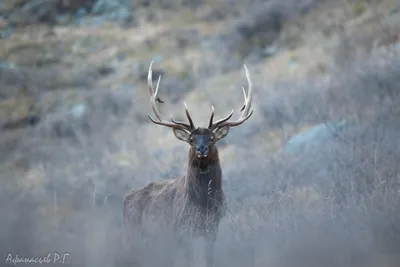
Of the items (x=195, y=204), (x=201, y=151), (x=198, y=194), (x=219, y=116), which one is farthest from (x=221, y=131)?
(x=219, y=116)

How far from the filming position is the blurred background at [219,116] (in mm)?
8406

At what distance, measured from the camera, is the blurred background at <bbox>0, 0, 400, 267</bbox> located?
8.41m

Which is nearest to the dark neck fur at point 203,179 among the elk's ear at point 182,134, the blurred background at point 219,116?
the elk's ear at point 182,134

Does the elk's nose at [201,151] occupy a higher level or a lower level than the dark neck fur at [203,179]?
higher

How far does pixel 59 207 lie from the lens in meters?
13.6

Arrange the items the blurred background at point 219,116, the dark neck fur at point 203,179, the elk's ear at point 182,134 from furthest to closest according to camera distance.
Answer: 1. the elk's ear at point 182,134
2. the dark neck fur at point 203,179
3. the blurred background at point 219,116

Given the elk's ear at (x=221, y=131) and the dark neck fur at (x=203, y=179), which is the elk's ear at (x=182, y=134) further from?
the elk's ear at (x=221, y=131)

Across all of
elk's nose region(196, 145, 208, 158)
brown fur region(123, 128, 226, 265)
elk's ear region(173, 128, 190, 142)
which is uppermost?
elk's ear region(173, 128, 190, 142)

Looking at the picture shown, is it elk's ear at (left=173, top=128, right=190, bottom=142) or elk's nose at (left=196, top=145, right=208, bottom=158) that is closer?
elk's nose at (left=196, top=145, right=208, bottom=158)

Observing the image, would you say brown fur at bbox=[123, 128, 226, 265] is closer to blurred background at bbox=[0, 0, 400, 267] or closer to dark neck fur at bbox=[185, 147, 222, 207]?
dark neck fur at bbox=[185, 147, 222, 207]

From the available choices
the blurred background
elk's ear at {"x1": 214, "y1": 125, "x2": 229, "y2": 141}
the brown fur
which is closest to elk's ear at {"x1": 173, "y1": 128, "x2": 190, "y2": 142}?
the brown fur

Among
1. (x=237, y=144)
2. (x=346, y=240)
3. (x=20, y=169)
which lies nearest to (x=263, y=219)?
(x=346, y=240)

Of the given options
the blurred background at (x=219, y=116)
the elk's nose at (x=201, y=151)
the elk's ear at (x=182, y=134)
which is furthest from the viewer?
the elk's ear at (x=182, y=134)

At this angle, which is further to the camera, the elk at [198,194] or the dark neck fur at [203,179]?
the dark neck fur at [203,179]
